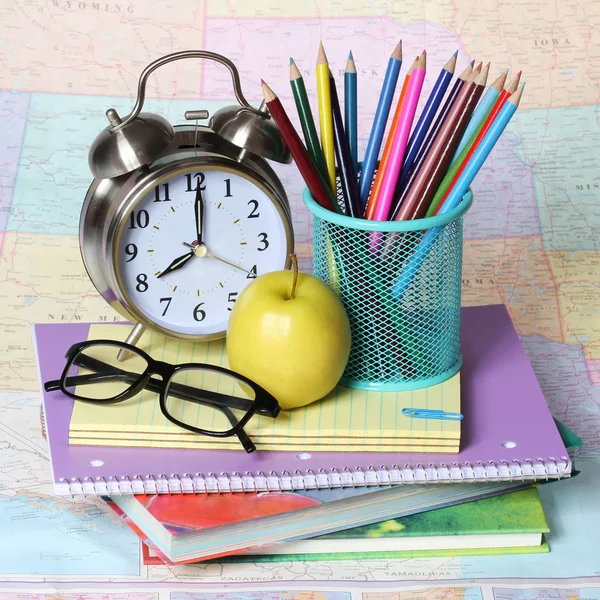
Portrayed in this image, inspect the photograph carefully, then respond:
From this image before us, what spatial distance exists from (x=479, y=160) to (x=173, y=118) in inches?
28.4

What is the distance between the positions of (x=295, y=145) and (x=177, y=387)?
279 mm

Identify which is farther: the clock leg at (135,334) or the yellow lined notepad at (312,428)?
the clock leg at (135,334)

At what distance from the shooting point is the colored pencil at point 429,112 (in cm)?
101

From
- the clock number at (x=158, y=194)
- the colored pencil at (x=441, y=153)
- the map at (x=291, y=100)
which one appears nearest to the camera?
the colored pencil at (x=441, y=153)

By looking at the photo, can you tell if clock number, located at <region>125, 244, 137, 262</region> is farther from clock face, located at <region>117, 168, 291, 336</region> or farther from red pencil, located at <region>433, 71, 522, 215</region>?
red pencil, located at <region>433, 71, 522, 215</region>

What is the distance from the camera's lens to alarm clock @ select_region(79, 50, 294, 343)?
106cm

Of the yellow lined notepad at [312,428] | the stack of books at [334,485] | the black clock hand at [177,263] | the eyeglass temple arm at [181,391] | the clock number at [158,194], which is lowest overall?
the stack of books at [334,485]

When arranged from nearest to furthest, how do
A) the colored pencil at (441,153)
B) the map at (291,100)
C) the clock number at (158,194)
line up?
the colored pencil at (441,153) → the clock number at (158,194) → the map at (291,100)

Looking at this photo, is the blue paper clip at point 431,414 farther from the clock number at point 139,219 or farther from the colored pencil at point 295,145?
the clock number at point 139,219

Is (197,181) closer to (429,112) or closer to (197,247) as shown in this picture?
(197,247)

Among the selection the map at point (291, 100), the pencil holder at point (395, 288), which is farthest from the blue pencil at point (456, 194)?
the map at point (291, 100)

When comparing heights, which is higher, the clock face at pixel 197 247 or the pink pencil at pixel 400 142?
the pink pencil at pixel 400 142

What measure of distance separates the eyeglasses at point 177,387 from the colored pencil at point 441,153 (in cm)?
24

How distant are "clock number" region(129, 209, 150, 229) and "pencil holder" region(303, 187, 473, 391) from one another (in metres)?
0.17
